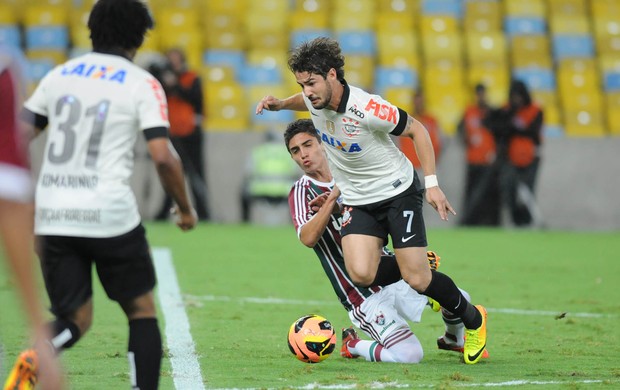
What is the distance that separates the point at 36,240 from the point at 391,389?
1950mm

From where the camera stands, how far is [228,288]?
10.7 metres

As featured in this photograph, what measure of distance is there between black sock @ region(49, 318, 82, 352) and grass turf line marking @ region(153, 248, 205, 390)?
1.03 m

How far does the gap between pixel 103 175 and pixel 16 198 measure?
653 mm

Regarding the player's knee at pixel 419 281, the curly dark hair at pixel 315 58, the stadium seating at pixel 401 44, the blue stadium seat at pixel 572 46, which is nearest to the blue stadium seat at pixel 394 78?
the stadium seating at pixel 401 44

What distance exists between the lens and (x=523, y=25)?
19.9 m

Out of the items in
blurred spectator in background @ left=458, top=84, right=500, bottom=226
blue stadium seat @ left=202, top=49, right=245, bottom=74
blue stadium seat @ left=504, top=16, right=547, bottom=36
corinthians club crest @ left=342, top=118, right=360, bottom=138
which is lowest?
blurred spectator in background @ left=458, top=84, right=500, bottom=226

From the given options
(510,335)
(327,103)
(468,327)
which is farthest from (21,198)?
(510,335)

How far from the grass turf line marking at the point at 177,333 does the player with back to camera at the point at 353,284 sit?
100cm

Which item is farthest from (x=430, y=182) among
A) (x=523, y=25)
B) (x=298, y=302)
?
(x=523, y=25)

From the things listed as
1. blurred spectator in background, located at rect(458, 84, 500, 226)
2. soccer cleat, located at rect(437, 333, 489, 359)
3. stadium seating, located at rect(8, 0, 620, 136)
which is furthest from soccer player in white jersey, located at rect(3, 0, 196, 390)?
stadium seating, located at rect(8, 0, 620, 136)

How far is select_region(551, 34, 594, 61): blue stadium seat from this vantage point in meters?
19.7

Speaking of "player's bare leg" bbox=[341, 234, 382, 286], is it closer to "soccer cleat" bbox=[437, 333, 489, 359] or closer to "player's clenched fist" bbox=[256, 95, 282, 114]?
"soccer cleat" bbox=[437, 333, 489, 359]

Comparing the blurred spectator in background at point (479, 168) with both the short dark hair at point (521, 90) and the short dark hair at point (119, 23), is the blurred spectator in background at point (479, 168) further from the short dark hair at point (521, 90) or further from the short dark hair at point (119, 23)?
the short dark hair at point (119, 23)

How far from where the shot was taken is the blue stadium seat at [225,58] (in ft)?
62.8
